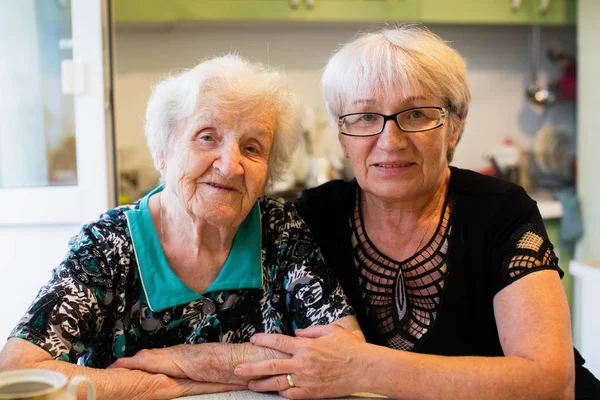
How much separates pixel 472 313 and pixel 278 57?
2.37 m

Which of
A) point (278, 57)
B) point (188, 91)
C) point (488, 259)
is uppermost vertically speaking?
point (278, 57)

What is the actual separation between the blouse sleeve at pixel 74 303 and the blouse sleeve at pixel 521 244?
0.77 m

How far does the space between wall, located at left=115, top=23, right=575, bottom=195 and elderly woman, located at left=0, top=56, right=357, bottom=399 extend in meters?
1.94

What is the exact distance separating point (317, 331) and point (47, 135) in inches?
59.4

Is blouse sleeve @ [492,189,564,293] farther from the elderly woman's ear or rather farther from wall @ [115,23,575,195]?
wall @ [115,23,575,195]

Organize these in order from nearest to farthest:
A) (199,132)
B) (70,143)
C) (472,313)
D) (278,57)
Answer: (199,132), (472,313), (70,143), (278,57)

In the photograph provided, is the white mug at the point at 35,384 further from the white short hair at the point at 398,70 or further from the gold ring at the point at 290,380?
the white short hair at the point at 398,70

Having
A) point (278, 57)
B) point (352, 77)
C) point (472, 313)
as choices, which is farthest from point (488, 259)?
point (278, 57)

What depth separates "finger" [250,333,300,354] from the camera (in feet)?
3.81

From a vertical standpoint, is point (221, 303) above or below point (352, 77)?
below

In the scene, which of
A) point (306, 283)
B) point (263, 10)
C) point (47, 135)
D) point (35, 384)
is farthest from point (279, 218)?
point (263, 10)

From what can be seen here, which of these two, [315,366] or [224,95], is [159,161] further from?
[315,366]

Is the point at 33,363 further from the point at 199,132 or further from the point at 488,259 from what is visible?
the point at 488,259

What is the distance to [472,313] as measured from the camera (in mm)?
1348
